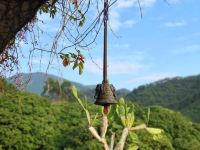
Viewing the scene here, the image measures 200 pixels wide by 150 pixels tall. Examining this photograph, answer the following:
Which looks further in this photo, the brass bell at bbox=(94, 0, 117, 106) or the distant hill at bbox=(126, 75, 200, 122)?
the distant hill at bbox=(126, 75, 200, 122)

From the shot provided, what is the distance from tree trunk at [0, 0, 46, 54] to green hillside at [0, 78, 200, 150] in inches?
358

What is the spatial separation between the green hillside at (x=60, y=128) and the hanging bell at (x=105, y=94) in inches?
294

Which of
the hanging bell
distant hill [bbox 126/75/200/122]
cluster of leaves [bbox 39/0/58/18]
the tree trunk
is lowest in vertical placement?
the hanging bell

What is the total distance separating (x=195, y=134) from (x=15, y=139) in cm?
438

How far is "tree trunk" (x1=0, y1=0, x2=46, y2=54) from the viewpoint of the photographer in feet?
10.3

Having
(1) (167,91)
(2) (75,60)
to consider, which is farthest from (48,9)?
(1) (167,91)

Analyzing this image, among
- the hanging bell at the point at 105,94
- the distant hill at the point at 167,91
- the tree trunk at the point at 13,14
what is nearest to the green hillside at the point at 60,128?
the hanging bell at the point at 105,94

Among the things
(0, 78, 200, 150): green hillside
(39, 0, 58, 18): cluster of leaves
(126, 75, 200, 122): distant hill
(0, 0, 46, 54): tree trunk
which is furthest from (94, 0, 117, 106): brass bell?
(126, 75, 200, 122): distant hill

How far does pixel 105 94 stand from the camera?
183 inches

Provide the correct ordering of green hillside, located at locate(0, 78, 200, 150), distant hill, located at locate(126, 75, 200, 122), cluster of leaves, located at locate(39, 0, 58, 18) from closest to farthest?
cluster of leaves, located at locate(39, 0, 58, 18), green hillside, located at locate(0, 78, 200, 150), distant hill, located at locate(126, 75, 200, 122)

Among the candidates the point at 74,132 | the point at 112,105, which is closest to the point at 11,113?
the point at 74,132

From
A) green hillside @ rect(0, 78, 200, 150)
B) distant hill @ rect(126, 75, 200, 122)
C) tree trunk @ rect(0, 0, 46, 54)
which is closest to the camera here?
tree trunk @ rect(0, 0, 46, 54)

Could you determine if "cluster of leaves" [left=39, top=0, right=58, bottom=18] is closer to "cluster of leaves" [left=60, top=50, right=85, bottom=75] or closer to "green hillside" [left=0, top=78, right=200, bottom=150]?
"cluster of leaves" [left=60, top=50, right=85, bottom=75]

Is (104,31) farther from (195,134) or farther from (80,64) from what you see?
(195,134)
